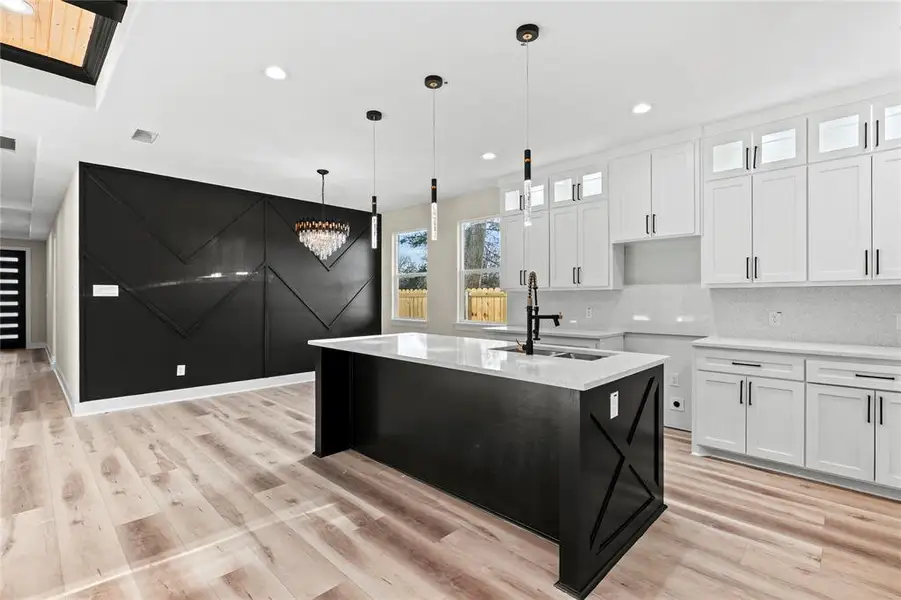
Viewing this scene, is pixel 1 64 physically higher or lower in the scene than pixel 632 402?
higher

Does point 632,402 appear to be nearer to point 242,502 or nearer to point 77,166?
point 242,502

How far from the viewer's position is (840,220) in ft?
10.7

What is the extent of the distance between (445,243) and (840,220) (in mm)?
4506

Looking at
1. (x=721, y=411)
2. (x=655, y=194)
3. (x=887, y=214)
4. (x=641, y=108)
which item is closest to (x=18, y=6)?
(x=641, y=108)

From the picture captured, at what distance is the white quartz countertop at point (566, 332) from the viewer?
446cm

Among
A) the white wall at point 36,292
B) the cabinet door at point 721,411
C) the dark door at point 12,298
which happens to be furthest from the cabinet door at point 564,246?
the dark door at point 12,298

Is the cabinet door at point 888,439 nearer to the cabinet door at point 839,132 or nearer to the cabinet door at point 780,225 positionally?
the cabinet door at point 780,225

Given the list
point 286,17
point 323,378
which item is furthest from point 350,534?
point 286,17

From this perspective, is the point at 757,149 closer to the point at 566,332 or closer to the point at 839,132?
the point at 839,132

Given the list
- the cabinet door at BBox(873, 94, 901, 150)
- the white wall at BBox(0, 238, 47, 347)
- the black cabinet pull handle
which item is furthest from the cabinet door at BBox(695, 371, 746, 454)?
the white wall at BBox(0, 238, 47, 347)

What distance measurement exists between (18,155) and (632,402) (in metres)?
6.10

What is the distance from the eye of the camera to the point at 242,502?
9.28 feet

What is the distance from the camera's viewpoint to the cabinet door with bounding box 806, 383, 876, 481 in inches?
115

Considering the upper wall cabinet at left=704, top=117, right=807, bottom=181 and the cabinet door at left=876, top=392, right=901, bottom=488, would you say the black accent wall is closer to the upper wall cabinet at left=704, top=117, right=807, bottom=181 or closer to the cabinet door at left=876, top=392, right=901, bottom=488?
the upper wall cabinet at left=704, top=117, right=807, bottom=181
